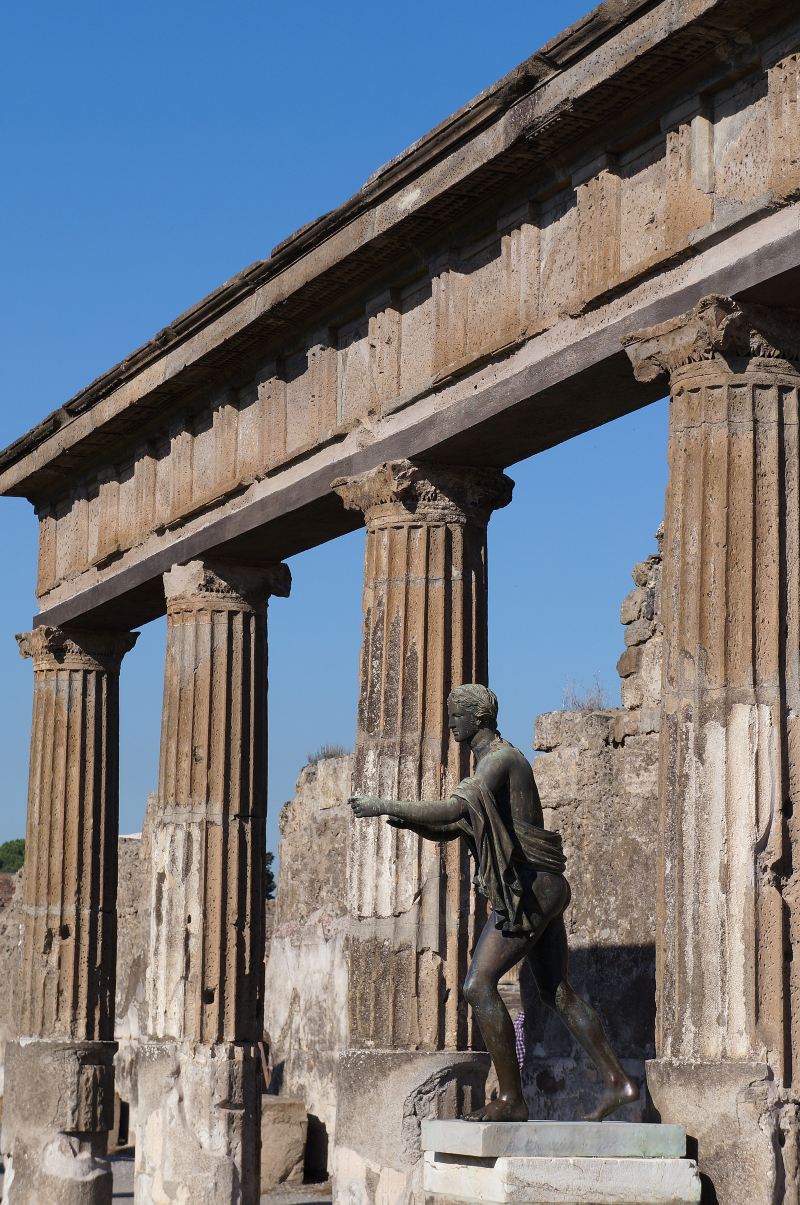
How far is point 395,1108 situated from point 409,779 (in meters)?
1.87

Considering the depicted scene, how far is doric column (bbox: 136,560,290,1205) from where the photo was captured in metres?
13.8

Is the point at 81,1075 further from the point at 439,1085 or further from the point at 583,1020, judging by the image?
the point at 583,1020

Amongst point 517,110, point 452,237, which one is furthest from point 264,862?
point 517,110

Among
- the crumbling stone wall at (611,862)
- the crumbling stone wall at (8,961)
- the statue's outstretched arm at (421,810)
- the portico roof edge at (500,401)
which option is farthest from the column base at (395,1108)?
the crumbling stone wall at (8,961)

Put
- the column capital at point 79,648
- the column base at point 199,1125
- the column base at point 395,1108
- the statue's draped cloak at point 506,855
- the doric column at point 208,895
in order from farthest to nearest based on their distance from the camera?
the column capital at point 79,648 → the doric column at point 208,895 → the column base at point 199,1125 → the column base at point 395,1108 → the statue's draped cloak at point 506,855

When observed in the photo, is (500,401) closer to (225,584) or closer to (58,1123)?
(225,584)

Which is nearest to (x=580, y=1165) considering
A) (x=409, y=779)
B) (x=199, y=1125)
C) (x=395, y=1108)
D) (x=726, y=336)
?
(x=395, y=1108)

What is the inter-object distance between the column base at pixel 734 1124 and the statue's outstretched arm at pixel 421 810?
1.58 metres

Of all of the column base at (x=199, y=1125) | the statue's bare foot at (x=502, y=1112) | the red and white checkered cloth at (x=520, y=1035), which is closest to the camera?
the statue's bare foot at (x=502, y=1112)

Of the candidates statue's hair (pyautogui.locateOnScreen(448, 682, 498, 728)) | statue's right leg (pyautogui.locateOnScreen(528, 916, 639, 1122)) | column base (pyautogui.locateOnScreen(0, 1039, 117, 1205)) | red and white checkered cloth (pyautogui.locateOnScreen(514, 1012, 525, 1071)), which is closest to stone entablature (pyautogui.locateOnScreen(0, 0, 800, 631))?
statue's hair (pyautogui.locateOnScreen(448, 682, 498, 728))

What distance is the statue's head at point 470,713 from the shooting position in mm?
9883

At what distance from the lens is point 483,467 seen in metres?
12.1

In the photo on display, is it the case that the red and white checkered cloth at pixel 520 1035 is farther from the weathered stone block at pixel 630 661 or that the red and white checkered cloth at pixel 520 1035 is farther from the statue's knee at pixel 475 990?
the statue's knee at pixel 475 990

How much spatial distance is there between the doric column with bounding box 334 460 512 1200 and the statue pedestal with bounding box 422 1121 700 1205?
2.37 m
